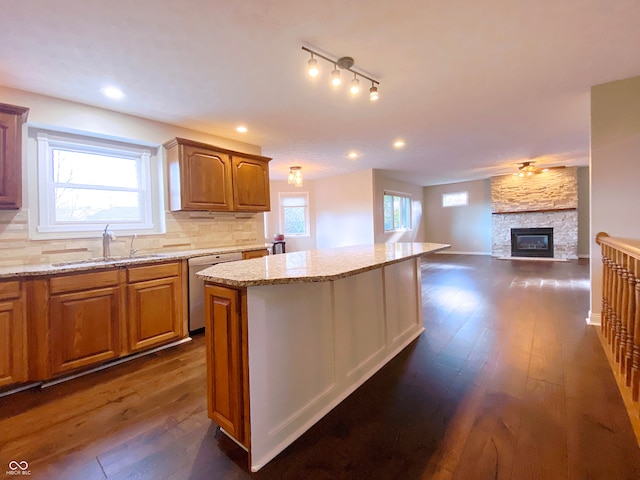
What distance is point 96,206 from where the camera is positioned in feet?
9.74

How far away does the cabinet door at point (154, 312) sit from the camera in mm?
2520

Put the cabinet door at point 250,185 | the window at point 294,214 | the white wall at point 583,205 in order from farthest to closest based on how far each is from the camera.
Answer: the window at point 294,214 < the white wall at point 583,205 < the cabinet door at point 250,185

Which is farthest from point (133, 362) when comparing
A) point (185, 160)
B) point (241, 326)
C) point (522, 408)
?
point (522, 408)

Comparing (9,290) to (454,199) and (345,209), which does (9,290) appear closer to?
(345,209)

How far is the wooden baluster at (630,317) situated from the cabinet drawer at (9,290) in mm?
3963

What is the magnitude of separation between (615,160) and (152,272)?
4541 millimetres

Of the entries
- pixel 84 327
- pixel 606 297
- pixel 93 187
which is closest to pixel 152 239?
pixel 93 187

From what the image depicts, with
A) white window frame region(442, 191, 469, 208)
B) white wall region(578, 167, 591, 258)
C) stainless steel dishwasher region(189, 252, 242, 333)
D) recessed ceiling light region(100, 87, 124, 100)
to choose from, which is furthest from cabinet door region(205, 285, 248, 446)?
white wall region(578, 167, 591, 258)

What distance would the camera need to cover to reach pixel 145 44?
193cm

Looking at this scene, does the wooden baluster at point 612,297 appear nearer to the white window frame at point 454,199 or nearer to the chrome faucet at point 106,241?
the chrome faucet at point 106,241

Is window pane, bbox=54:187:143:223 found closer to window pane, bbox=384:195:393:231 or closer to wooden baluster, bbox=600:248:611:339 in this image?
wooden baluster, bbox=600:248:611:339

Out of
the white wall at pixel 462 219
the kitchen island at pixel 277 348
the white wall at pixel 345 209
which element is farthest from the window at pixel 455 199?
the kitchen island at pixel 277 348

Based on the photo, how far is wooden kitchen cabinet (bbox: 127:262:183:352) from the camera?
2512 mm

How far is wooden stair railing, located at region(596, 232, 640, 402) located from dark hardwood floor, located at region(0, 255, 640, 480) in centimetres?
15
